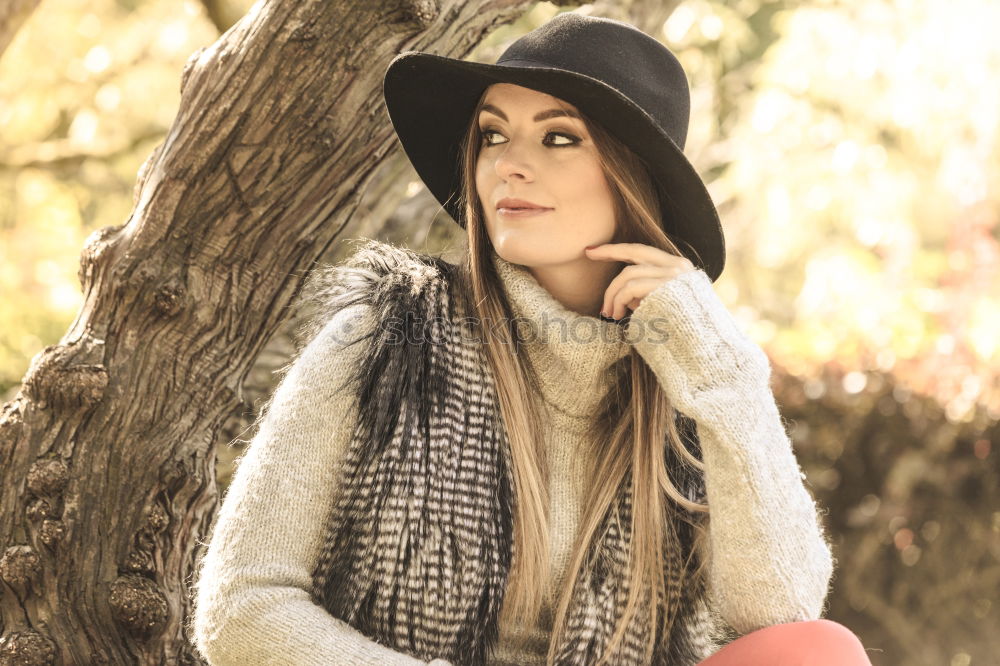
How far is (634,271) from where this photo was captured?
232 centimetres

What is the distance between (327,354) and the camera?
216cm

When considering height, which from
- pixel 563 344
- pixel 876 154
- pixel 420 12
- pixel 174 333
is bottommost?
pixel 876 154

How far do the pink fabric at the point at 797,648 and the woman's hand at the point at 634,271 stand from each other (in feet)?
2.44

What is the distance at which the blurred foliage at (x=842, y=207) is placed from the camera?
4504 mm

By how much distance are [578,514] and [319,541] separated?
58 cm

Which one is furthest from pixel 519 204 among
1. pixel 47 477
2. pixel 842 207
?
pixel 842 207

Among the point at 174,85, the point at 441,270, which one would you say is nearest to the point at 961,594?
the point at 441,270

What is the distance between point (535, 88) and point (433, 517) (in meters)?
0.92

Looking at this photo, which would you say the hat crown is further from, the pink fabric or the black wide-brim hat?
the pink fabric

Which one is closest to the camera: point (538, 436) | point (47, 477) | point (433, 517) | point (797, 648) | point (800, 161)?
point (797, 648)

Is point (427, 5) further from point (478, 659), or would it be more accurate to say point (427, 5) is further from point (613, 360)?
point (478, 659)

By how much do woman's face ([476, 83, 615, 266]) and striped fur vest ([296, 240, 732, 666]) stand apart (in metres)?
0.24

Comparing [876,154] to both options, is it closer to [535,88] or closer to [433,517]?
[535,88]

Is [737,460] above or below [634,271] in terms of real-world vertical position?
below
